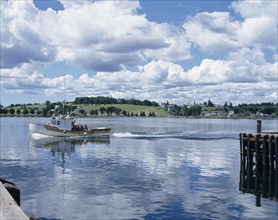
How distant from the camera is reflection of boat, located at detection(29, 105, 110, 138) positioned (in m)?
90.6

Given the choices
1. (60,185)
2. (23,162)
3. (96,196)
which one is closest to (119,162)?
(23,162)

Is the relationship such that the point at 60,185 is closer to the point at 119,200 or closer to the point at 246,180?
the point at 119,200

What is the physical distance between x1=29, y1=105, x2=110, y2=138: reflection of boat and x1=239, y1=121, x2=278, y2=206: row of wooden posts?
5057cm

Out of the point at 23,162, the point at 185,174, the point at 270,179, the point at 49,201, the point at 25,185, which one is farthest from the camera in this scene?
the point at 23,162

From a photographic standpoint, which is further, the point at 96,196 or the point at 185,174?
the point at 185,174

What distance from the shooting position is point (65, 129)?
91.3 m

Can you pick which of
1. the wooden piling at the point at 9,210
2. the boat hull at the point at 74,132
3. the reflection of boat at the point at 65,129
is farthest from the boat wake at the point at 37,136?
the wooden piling at the point at 9,210

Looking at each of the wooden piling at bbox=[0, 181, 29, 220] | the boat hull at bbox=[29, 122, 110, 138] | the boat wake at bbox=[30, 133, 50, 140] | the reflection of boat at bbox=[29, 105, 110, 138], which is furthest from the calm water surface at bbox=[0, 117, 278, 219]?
the boat wake at bbox=[30, 133, 50, 140]

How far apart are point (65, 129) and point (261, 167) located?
190 ft

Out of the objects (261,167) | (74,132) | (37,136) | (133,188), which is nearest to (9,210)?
(133,188)

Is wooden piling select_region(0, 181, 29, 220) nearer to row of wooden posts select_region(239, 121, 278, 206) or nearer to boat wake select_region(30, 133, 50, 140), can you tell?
row of wooden posts select_region(239, 121, 278, 206)

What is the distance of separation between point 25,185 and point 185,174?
1543cm

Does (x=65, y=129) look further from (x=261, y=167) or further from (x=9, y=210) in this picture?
(x=9, y=210)

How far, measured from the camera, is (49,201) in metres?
26.6
